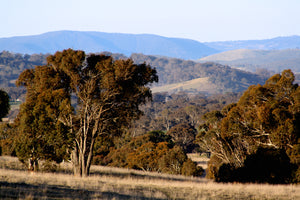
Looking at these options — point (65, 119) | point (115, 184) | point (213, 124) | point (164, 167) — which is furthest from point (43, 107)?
point (164, 167)

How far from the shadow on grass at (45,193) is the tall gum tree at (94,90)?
7515 millimetres

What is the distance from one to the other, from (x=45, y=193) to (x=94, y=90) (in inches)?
386

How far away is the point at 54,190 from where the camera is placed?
1329 centimetres

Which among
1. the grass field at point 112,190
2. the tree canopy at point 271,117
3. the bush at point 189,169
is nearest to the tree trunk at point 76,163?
the grass field at point 112,190

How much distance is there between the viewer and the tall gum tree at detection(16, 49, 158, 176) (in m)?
20.8

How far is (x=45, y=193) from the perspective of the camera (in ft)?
40.4

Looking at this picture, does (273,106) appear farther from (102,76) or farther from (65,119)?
(65,119)

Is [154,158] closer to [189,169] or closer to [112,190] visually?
[189,169]

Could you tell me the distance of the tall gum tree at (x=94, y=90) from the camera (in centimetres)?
2081

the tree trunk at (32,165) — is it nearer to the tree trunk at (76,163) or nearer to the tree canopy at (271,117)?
the tree trunk at (76,163)

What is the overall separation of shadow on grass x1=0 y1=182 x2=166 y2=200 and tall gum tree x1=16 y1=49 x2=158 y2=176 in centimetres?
751

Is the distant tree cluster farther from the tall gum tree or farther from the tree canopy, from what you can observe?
the tall gum tree

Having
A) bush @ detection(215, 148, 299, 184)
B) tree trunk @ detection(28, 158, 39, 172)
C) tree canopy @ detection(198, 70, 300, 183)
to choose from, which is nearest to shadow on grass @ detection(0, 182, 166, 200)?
tree trunk @ detection(28, 158, 39, 172)

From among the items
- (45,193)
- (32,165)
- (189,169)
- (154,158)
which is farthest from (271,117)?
(154,158)
